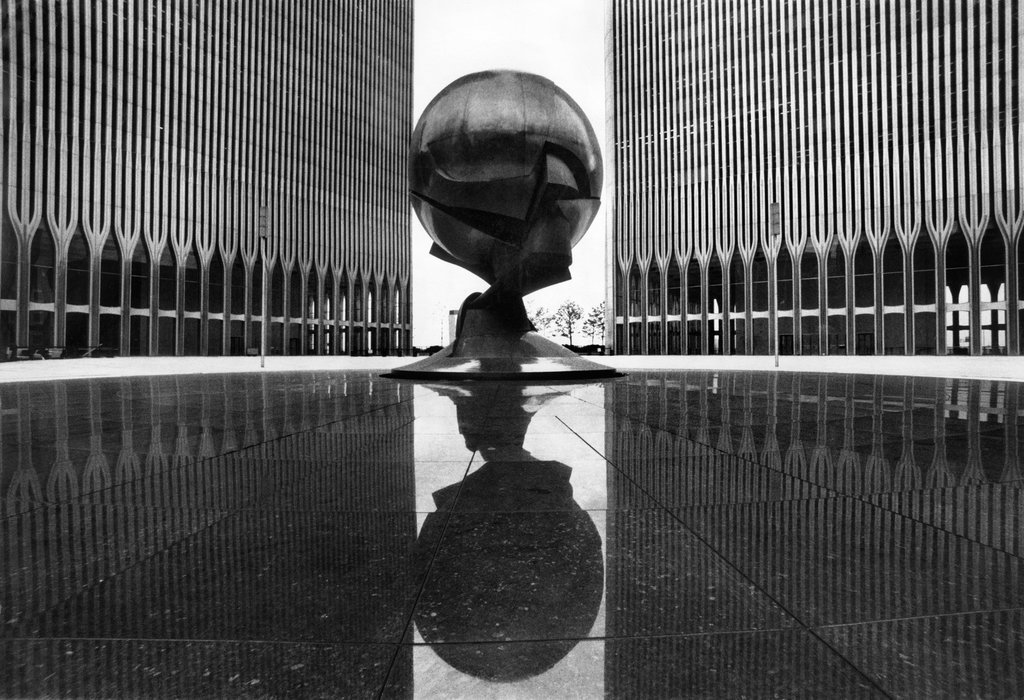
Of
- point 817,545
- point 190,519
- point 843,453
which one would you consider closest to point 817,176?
point 843,453

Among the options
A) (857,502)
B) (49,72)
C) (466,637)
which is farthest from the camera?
(49,72)

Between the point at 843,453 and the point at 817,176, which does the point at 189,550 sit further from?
the point at 817,176

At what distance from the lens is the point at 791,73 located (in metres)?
48.3

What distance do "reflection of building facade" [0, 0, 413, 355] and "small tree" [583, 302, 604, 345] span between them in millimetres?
27015

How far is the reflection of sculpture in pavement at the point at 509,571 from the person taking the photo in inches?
67.9

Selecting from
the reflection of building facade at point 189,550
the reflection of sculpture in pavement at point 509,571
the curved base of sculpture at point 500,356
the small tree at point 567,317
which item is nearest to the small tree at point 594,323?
the small tree at point 567,317

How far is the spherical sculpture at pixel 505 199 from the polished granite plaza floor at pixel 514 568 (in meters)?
8.34

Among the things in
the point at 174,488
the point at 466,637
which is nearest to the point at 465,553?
the point at 466,637

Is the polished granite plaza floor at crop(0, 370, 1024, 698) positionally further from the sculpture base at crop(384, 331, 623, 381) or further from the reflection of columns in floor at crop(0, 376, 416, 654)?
the sculpture base at crop(384, 331, 623, 381)

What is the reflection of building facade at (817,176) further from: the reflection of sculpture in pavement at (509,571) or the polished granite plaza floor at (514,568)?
the reflection of sculpture in pavement at (509,571)

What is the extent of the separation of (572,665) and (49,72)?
49197mm

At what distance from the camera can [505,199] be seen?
40.7 feet

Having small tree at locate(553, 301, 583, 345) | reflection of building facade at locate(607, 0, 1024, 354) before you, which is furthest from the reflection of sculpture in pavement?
small tree at locate(553, 301, 583, 345)

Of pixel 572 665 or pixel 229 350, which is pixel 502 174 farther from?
pixel 229 350
